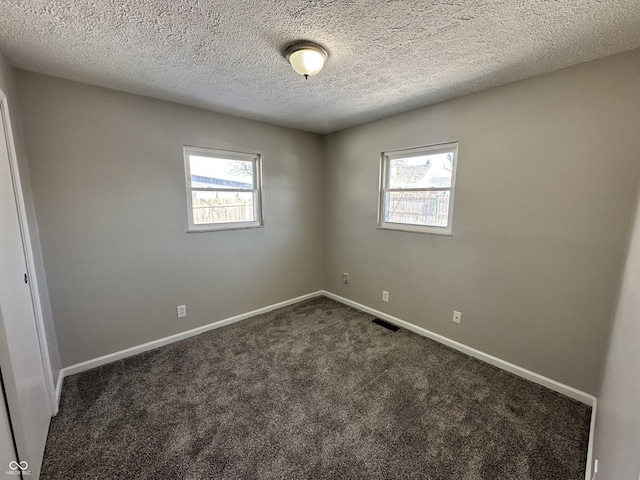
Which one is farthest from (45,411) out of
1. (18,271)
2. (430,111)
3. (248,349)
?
(430,111)

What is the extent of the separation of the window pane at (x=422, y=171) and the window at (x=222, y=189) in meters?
1.66

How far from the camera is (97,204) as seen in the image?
88.0 inches

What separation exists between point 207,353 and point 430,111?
3259 millimetres

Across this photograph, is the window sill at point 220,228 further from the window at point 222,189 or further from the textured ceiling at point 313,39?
the textured ceiling at point 313,39

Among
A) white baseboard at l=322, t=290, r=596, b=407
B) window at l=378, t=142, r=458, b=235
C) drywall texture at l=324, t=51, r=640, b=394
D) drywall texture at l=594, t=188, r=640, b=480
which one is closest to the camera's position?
drywall texture at l=594, t=188, r=640, b=480

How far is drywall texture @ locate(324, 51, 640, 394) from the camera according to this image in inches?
69.0

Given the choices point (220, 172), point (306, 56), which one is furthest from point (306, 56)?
point (220, 172)

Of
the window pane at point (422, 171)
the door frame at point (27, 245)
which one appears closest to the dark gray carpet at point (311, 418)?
the door frame at point (27, 245)

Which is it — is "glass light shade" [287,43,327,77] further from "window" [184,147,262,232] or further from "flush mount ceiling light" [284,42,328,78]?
"window" [184,147,262,232]

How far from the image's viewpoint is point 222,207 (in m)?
3.02

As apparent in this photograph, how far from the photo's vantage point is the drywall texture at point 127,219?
2051mm

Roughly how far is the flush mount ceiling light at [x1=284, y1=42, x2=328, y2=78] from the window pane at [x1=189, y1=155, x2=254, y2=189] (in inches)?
62.0

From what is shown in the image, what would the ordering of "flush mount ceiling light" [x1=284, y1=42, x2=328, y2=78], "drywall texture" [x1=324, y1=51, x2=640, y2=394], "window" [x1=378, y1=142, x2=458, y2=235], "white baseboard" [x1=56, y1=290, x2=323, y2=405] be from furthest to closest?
"window" [x1=378, y1=142, x2=458, y2=235]
"white baseboard" [x1=56, y1=290, x2=323, y2=405]
"drywall texture" [x1=324, y1=51, x2=640, y2=394]
"flush mount ceiling light" [x1=284, y1=42, x2=328, y2=78]

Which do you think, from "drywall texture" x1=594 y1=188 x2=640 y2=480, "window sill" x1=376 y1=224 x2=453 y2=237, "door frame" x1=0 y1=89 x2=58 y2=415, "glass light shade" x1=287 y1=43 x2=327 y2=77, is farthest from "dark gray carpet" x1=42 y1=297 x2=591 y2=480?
"glass light shade" x1=287 y1=43 x2=327 y2=77
